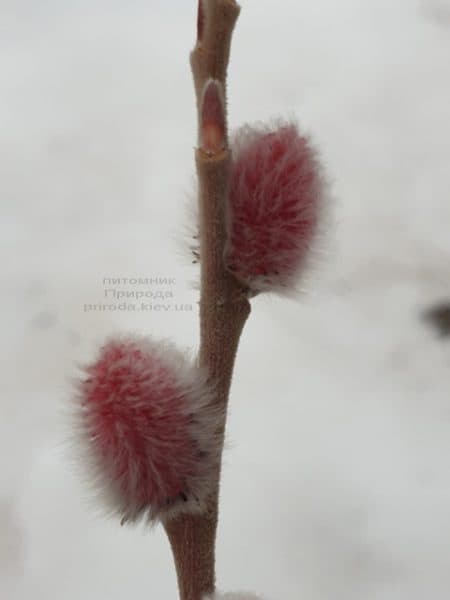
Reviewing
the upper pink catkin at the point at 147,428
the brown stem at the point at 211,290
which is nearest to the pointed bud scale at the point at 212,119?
the brown stem at the point at 211,290

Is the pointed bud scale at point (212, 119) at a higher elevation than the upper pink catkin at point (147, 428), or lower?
higher

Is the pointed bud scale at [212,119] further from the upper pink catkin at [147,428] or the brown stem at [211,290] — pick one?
the upper pink catkin at [147,428]

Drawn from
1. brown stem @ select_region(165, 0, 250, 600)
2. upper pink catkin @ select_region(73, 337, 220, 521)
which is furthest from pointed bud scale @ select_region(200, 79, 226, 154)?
upper pink catkin @ select_region(73, 337, 220, 521)

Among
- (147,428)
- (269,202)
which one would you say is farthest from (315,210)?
(147,428)

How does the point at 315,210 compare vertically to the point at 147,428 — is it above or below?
above

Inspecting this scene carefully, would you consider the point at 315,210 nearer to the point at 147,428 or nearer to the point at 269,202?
the point at 269,202
